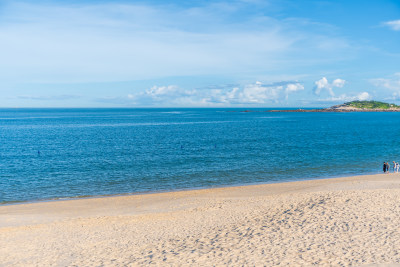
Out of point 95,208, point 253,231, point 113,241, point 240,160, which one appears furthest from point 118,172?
point 253,231

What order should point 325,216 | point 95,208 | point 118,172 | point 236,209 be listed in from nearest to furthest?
point 325,216, point 236,209, point 95,208, point 118,172

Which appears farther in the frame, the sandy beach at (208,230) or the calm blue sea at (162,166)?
the calm blue sea at (162,166)

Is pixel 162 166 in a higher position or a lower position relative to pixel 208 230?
higher

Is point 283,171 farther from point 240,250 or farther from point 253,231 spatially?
point 240,250

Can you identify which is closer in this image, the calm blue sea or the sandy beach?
the sandy beach

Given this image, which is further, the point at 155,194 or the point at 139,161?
the point at 139,161

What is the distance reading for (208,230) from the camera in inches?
748

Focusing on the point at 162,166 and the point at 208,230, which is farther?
the point at 162,166

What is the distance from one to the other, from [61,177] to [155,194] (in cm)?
1409

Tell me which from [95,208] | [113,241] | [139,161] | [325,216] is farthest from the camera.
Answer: [139,161]

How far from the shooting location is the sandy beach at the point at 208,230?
14.6m

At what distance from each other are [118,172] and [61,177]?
6522mm

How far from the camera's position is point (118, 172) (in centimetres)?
3975

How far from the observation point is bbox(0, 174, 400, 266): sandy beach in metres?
14.6
